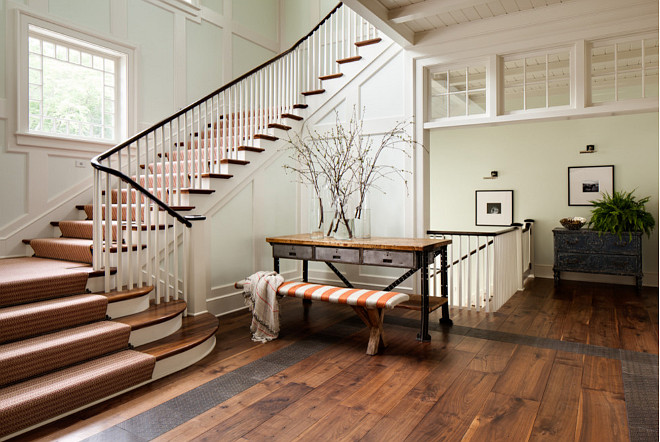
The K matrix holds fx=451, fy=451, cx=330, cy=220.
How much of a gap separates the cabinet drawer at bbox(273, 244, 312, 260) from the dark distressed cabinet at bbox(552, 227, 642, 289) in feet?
14.1

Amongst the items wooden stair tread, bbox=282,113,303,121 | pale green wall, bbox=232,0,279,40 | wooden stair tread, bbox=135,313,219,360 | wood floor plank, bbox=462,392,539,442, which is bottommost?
wood floor plank, bbox=462,392,539,442

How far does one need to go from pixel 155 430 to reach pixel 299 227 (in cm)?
368

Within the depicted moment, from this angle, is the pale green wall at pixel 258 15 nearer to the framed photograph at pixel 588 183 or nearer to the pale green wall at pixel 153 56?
the pale green wall at pixel 153 56

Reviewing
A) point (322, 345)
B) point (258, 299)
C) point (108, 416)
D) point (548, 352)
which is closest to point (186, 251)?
point (258, 299)

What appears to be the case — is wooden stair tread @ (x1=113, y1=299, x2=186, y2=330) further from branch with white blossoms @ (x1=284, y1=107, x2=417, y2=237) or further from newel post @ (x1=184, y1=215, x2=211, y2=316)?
branch with white blossoms @ (x1=284, y1=107, x2=417, y2=237)

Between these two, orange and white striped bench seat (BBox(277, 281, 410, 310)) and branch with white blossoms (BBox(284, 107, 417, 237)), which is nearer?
orange and white striped bench seat (BBox(277, 281, 410, 310))

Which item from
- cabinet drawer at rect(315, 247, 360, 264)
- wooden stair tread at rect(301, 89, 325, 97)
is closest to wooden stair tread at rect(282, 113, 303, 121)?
wooden stair tread at rect(301, 89, 325, 97)

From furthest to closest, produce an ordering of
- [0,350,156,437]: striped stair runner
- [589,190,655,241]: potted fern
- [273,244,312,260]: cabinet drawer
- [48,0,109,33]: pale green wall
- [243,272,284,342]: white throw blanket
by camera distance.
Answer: [589,190,655,241]: potted fern < [48,0,109,33]: pale green wall < [273,244,312,260]: cabinet drawer < [243,272,284,342]: white throw blanket < [0,350,156,437]: striped stair runner

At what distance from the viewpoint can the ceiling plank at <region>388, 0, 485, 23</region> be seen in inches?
166

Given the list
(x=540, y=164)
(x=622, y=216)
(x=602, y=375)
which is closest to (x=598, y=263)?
(x=622, y=216)

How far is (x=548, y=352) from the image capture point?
3.54 meters

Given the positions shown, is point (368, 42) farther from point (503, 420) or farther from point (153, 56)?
point (503, 420)

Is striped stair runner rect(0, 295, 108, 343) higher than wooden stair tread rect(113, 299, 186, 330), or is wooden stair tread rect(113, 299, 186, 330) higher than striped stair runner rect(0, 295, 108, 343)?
striped stair runner rect(0, 295, 108, 343)

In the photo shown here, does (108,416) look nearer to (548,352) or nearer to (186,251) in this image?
(186,251)
